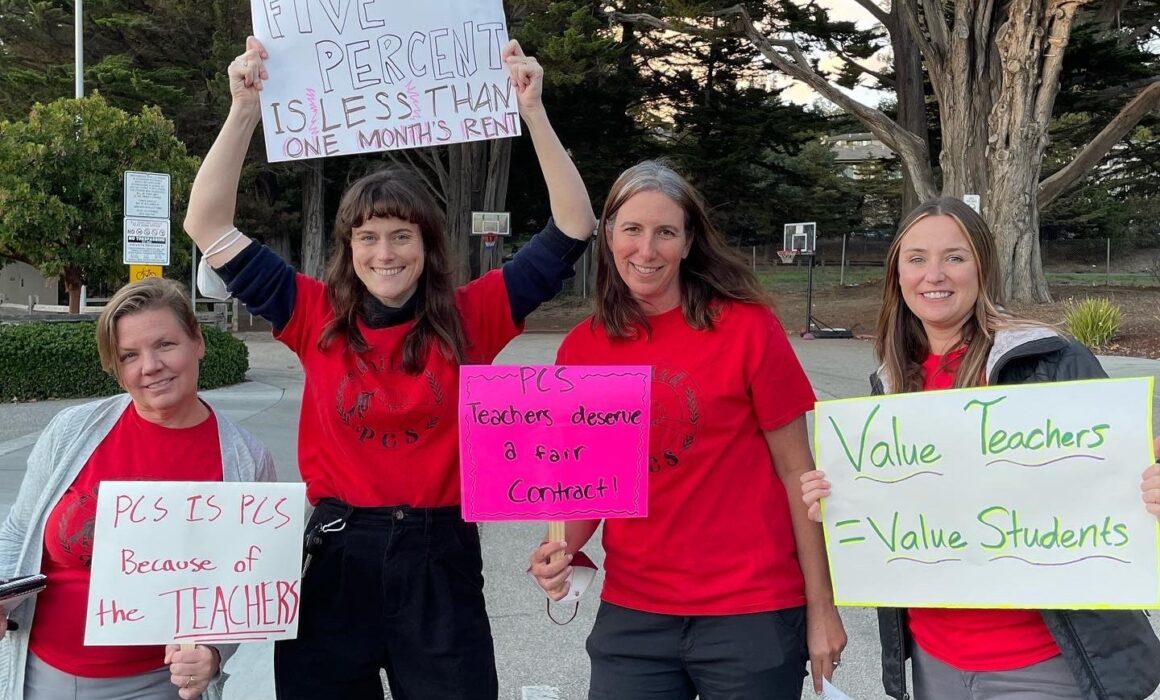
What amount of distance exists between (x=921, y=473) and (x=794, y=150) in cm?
2743

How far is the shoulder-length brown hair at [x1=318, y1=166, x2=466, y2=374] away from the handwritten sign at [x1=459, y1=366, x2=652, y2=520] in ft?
0.71

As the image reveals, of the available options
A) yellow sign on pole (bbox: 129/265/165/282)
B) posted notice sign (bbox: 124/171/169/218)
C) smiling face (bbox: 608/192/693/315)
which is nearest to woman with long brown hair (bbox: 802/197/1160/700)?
smiling face (bbox: 608/192/693/315)

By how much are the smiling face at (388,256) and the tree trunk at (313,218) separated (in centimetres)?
2570

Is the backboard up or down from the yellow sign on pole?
up

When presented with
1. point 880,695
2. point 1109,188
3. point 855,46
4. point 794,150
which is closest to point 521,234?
point 794,150

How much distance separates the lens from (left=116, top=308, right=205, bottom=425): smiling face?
225 cm

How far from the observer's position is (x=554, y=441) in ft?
7.05

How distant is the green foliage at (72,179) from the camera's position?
12.6 m

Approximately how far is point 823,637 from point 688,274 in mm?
940

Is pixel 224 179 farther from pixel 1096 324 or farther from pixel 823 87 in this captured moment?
pixel 823 87

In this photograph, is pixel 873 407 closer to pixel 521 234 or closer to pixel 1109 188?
pixel 521 234

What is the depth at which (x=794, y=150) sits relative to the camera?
28.1 metres

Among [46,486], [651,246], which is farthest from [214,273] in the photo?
[651,246]

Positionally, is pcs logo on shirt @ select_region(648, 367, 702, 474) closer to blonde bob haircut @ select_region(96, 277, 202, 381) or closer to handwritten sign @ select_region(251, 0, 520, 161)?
handwritten sign @ select_region(251, 0, 520, 161)
